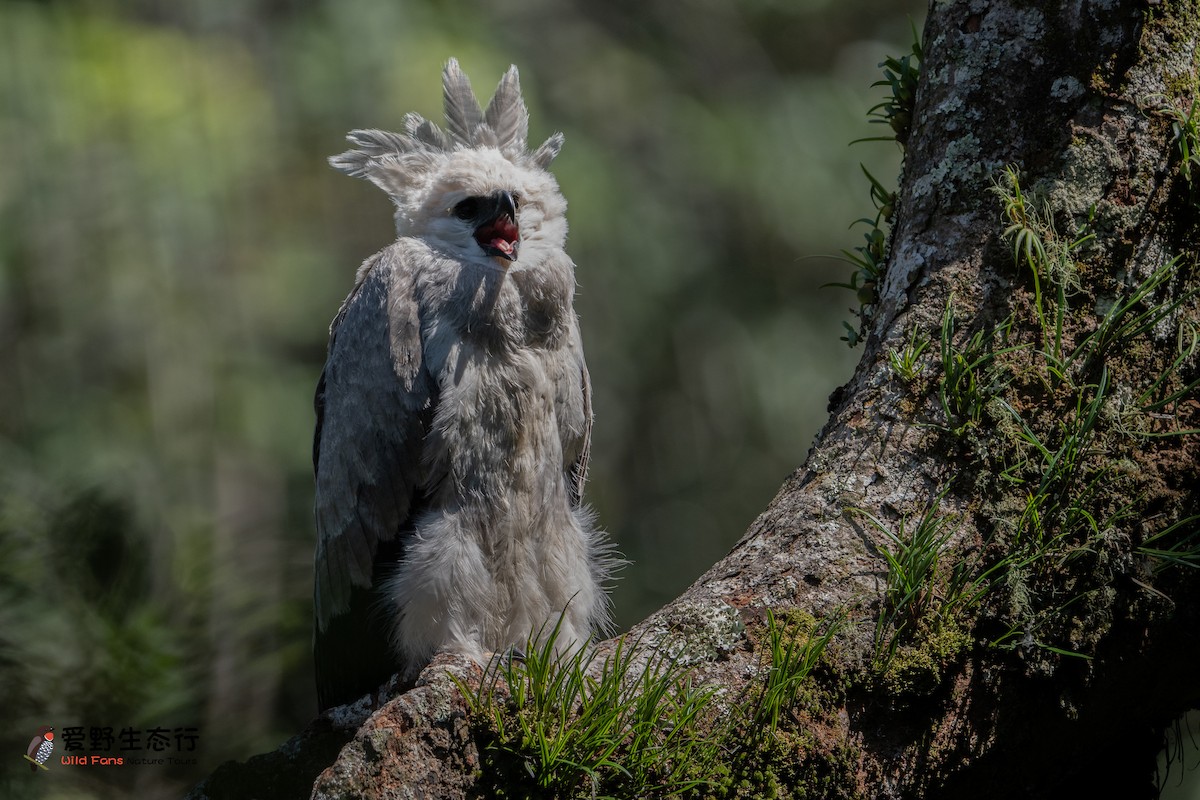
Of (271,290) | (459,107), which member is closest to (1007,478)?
(459,107)

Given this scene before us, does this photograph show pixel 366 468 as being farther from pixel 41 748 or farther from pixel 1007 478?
pixel 1007 478

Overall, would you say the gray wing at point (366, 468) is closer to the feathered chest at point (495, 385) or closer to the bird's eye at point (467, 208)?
the feathered chest at point (495, 385)

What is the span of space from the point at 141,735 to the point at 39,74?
3120 mm

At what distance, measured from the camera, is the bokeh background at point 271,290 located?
4246 mm

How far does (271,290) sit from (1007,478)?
161 inches

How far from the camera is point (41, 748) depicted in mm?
3908

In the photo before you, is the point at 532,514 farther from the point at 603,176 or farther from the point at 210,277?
the point at 603,176

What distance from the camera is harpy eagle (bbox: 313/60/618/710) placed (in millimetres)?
3348

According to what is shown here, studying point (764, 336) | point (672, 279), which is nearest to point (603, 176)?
point (672, 279)

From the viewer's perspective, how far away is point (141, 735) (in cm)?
405

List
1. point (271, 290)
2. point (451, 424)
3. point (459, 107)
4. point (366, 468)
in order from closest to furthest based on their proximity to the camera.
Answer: point (451, 424) < point (366, 468) < point (459, 107) < point (271, 290)

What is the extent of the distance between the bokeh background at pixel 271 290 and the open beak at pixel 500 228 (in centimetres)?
97
